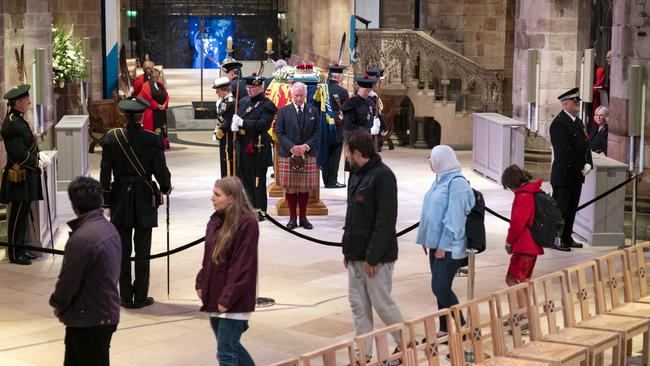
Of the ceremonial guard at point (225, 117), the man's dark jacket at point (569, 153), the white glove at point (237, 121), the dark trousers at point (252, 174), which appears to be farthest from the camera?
the ceremonial guard at point (225, 117)

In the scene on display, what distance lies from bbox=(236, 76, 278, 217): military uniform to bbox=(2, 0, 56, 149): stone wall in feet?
12.7

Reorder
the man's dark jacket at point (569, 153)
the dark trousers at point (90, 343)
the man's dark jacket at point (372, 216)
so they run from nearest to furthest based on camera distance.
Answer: the dark trousers at point (90, 343) → the man's dark jacket at point (372, 216) → the man's dark jacket at point (569, 153)

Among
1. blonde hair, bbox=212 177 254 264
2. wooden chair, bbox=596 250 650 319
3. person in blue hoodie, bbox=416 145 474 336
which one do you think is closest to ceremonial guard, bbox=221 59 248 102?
person in blue hoodie, bbox=416 145 474 336

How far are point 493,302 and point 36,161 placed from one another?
6.21 metres

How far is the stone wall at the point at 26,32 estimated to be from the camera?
18.0 meters

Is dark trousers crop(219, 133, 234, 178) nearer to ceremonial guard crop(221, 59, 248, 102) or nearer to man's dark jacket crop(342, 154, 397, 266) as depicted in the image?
ceremonial guard crop(221, 59, 248, 102)

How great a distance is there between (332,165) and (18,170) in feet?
21.1

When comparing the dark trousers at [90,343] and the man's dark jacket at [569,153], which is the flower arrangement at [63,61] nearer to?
the man's dark jacket at [569,153]

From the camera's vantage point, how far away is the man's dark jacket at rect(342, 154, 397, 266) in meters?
8.62

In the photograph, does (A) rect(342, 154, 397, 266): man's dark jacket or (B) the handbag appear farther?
(B) the handbag

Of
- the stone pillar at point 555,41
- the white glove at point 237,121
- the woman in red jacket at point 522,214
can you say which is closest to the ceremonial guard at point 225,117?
the white glove at point 237,121

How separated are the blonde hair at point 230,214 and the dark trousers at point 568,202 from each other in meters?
6.89

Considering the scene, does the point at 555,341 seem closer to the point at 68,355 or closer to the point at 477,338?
the point at 477,338

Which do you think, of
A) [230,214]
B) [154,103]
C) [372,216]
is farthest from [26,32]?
[230,214]
